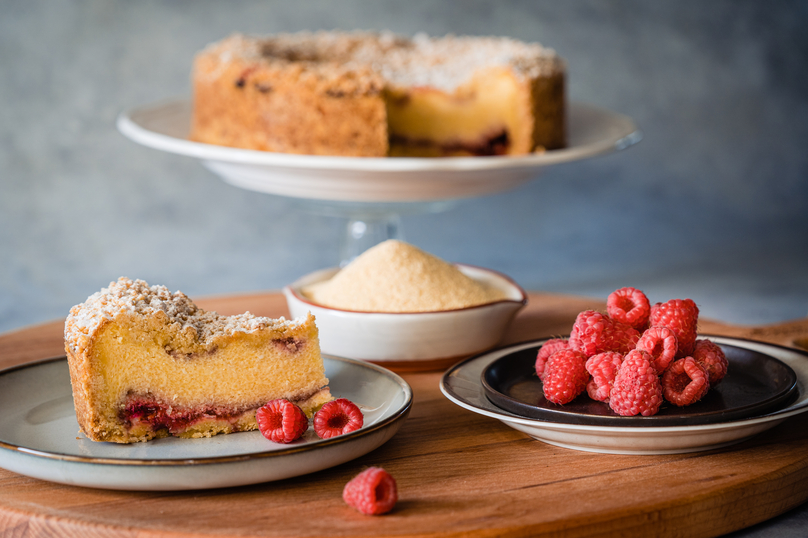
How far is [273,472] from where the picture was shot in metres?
1.10

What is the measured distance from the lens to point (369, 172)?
6.67 feet

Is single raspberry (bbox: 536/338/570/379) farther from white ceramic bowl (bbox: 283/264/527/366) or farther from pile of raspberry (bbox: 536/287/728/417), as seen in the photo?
white ceramic bowl (bbox: 283/264/527/366)

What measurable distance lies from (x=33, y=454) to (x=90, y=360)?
0.18 meters

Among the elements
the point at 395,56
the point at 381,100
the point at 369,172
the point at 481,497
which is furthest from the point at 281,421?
the point at 395,56

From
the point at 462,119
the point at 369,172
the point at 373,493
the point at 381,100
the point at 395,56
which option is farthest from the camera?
the point at 395,56

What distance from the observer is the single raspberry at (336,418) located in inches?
48.3

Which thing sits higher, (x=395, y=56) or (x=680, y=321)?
(x=395, y=56)

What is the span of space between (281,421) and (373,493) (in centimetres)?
24

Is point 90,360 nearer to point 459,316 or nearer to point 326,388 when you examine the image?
point 326,388

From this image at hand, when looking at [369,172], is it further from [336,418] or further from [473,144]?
[336,418]

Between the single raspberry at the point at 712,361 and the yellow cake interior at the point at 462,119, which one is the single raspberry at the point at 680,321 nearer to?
the single raspberry at the point at 712,361

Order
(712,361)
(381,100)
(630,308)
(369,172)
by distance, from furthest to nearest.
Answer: (381,100) < (369,172) < (630,308) < (712,361)

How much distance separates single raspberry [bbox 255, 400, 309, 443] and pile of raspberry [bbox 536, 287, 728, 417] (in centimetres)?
34

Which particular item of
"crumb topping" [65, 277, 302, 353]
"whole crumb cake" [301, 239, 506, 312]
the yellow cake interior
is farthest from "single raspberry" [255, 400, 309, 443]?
the yellow cake interior
